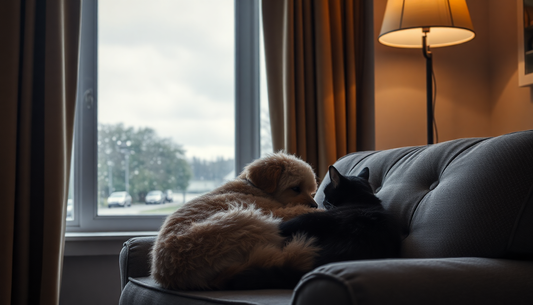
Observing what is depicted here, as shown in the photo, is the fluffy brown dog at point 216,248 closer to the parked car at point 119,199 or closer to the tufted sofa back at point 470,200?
the tufted sofa back at point 470,200

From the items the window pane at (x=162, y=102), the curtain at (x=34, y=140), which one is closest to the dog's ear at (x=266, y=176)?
the curtain at (x=34, y=140)

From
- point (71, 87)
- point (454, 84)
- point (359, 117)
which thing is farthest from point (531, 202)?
point (71, 87)

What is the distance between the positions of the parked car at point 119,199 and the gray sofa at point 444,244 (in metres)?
1.42

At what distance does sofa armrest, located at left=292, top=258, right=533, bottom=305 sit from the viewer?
0.77 meters

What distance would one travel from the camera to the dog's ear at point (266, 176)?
1645mm

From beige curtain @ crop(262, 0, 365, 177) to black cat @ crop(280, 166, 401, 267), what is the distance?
4.58 ft

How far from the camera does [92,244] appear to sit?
8.95 ft

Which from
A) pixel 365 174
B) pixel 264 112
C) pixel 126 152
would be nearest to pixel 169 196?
pixel 126 152

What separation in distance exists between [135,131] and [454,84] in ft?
7.14

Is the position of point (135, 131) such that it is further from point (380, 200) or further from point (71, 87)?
point (380, 200)

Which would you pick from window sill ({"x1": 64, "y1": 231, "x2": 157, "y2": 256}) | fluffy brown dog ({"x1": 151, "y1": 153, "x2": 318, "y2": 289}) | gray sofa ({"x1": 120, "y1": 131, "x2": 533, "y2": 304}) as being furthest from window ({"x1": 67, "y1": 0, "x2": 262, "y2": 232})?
fluffy brown dog ({"x1": 151, "y1": 153, "x2": 318, "y2": 289})

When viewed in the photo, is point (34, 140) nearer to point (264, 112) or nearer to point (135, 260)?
point (135, 260)

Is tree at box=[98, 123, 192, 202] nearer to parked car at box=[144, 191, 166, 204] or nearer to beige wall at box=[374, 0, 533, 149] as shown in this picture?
parked car at box=[144, 191, 166, 204]

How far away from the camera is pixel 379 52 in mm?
2887
